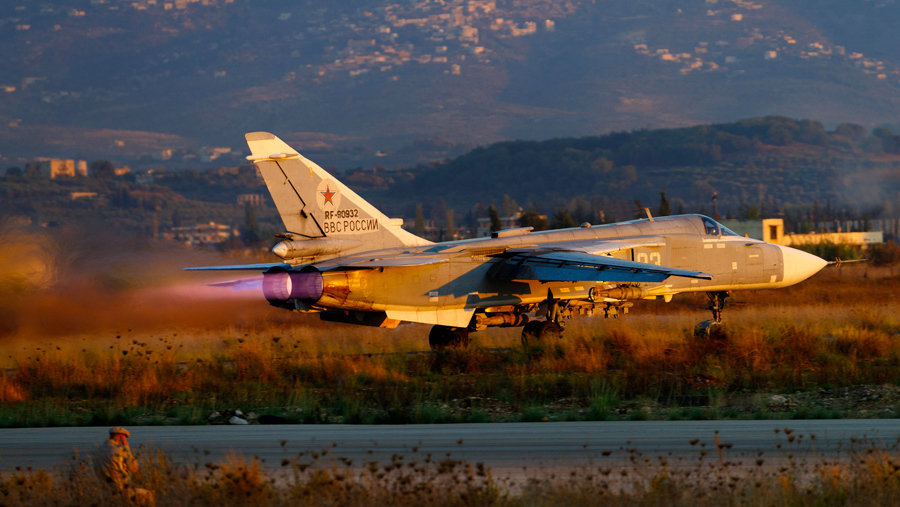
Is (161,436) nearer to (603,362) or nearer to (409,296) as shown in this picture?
(409,296)

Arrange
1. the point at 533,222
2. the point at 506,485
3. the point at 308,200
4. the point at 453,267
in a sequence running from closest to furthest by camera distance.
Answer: the point at 506,485, the point at 308,200, the point at 453,267, the point at 533,222

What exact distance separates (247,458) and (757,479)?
18.6 feet

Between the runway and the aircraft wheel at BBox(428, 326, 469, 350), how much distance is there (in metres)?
7.76

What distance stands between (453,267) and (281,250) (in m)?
3.71

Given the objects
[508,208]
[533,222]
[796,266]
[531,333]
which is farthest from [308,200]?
[508,208]

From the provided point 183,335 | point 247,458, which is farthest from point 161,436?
point 183,335

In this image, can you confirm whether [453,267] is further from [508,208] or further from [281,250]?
[508,208]

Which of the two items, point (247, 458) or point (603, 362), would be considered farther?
point (603, 362)

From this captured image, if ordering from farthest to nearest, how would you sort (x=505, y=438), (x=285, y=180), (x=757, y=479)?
1. (x=285, y=180)
2. (x=505, y=438)
3. (x=757, y=479)

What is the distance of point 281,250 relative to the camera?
708 inches

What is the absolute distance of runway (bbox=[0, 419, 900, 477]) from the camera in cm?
1076

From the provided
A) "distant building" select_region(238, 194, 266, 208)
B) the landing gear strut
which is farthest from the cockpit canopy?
"distant building" select_region(238, 194, 266, 208)

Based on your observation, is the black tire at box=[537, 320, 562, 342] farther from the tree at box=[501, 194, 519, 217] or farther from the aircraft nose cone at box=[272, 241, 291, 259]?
the tree at box=[501, 194, 519, 217]

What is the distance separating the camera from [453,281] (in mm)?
19719
